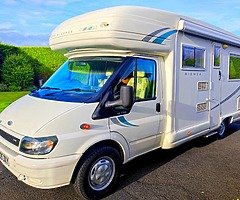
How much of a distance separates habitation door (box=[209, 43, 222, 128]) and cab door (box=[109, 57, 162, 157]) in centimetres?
219

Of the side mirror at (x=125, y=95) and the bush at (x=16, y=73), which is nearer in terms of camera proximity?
the side mirror at (x=125, y=95)

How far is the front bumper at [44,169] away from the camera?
3.55m

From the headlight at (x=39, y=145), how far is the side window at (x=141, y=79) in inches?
48.5

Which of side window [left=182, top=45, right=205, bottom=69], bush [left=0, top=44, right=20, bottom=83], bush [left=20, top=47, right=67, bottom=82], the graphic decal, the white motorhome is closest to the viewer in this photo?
the white motorhome

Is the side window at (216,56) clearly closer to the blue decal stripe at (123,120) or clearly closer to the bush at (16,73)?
the blue decal stripe at (123,120)

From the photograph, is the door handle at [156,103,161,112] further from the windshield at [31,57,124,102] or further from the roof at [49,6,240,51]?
the windshield at [31,57,124,102]

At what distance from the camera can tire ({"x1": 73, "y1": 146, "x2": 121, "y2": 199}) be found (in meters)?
3.92

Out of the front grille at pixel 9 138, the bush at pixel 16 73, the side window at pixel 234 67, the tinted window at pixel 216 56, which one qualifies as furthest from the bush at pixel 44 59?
the front grille at pixel 9 138

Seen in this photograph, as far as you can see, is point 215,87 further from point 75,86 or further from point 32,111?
point 32,111

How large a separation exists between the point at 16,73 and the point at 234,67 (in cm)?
1304

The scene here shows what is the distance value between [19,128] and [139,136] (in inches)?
75.3

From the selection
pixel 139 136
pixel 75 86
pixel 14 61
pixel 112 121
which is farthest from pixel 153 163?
pixel 14 61

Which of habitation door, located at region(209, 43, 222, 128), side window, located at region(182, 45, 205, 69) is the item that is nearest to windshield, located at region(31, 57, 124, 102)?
side window, located at region(182, 45, 205, 69)

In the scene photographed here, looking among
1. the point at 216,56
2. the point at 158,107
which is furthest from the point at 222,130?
the point at 158,107
